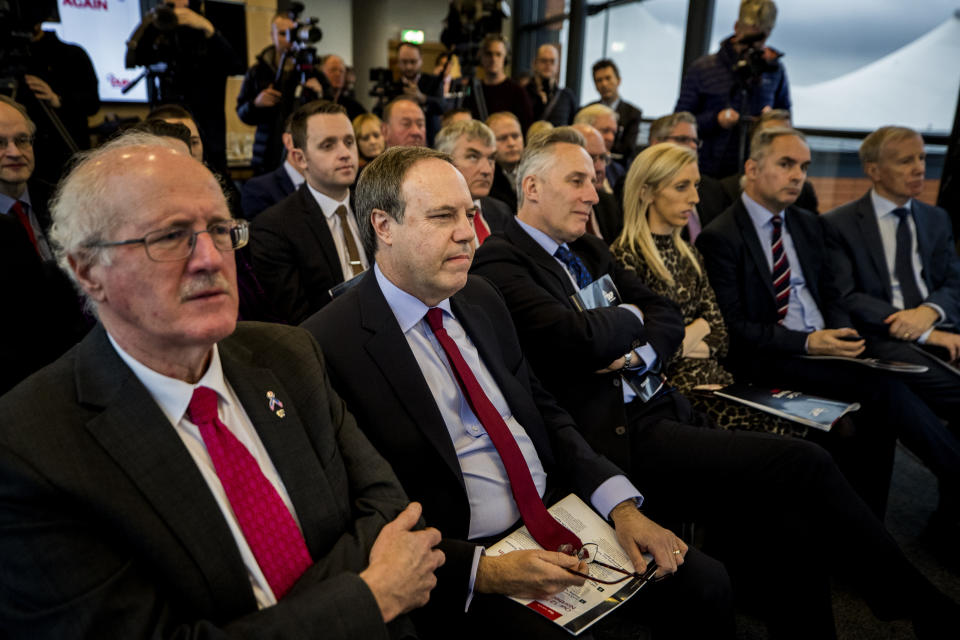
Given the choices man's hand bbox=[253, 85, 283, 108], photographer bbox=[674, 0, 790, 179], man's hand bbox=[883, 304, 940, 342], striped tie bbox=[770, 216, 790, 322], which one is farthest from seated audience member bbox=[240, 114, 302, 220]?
man's hand bbox=[883, 304, 940, 342]

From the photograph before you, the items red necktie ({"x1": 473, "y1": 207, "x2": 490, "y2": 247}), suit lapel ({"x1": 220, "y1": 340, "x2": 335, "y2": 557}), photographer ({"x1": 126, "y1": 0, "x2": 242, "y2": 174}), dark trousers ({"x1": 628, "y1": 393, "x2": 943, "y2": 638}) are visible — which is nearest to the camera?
suit lapel ({"x1": 220, "y1": 340, "x2": 335, "y2": 557})

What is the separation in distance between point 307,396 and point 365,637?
0.41 metres

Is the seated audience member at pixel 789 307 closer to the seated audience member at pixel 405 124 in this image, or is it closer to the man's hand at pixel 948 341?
the man's hand at pixel 948 341

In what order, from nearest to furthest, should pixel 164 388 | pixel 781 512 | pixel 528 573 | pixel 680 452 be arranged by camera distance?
pixel 164 388
pixel 528 573
pixel 781 512
pixel 680 452

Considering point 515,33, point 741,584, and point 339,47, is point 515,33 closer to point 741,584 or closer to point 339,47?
point 339,47

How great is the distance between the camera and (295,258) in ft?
8.68

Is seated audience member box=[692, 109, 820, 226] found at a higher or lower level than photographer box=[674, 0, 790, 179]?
lower

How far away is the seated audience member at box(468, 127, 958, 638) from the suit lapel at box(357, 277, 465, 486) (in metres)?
0.56

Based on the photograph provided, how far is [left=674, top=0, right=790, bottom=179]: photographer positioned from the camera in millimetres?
3840

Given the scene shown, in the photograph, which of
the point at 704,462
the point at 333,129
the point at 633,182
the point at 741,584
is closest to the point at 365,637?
the point at 704,462

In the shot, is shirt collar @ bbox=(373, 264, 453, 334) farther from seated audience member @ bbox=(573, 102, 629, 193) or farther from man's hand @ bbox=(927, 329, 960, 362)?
seated audience member @ bbox=(573, 102, 629, 193)

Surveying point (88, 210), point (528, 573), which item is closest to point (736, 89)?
point (528, 573)

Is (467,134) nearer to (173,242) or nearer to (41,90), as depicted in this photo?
(41,90)

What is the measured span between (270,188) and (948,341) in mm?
3042
